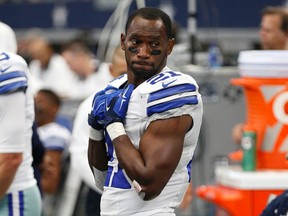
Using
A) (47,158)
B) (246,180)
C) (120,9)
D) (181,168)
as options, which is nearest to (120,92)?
(181,168)

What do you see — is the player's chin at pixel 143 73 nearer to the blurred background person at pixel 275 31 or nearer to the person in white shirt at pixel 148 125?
the person in white shirt at pixel 148 125

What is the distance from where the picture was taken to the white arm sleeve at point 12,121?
4.89 metres

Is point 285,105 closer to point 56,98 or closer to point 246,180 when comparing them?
point 246,180

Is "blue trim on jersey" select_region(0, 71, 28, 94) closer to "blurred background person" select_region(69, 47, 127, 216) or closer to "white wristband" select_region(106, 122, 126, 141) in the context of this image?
"white wristband" select_region(106, 122, 126, 141)

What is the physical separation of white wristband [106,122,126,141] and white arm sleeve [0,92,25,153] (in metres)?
0.75

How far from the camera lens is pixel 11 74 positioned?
4.89 metres

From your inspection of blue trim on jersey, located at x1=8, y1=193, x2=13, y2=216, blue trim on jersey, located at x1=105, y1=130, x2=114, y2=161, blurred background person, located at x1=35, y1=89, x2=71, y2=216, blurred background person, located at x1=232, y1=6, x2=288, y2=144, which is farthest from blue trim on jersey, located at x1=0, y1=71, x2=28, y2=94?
blurred background person, located at x1=35, y1=89, x2=71, y2=216

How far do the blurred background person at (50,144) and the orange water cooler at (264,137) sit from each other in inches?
95.1

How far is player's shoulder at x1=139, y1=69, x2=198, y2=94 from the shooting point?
4234mm

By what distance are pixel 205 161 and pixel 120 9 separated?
180 cm

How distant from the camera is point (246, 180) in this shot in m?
6.09

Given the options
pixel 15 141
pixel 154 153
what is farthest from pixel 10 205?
pixel 154 153

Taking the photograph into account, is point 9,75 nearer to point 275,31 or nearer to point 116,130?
point 116,130

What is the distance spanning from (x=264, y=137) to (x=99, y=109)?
207 centimetres
